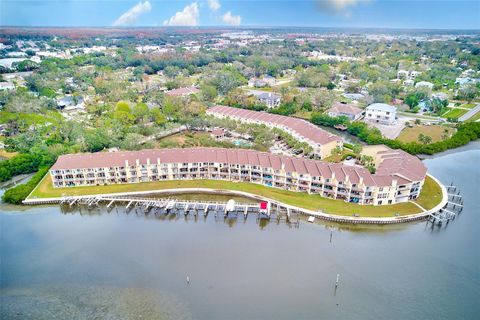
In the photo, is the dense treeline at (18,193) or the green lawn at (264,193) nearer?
the green lawn at (264,193)

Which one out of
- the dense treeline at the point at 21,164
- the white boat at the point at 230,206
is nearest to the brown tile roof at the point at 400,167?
the white boat at the point at 230,206

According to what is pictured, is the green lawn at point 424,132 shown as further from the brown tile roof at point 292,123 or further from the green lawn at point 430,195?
the green lawn at point 430,195

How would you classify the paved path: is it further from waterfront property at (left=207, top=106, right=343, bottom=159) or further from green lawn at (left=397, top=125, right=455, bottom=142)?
waterfront property at (left=207, top=106, right=343, bottom=159)

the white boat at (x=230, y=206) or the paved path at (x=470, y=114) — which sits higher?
the paved path at (x=470, y=114)

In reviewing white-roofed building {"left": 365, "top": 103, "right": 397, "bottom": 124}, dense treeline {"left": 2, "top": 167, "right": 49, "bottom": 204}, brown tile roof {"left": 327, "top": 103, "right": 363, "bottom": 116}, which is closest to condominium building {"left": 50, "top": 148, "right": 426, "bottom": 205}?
dense treeline {"left": 2, "top": 167, "right": 49, "bottom": 204}

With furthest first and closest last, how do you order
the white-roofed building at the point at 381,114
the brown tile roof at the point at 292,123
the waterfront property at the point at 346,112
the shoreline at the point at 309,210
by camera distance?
1. the waterfront property at the point at 346,112
2. the white-roofed building at the point at 381,114
3. the brown tile roof at the point at 292,123
4. the shoreline at the point at 309,210

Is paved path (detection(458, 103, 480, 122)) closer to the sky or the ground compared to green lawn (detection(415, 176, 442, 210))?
closer to the sky

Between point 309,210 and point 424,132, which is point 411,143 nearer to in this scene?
point 424,132
